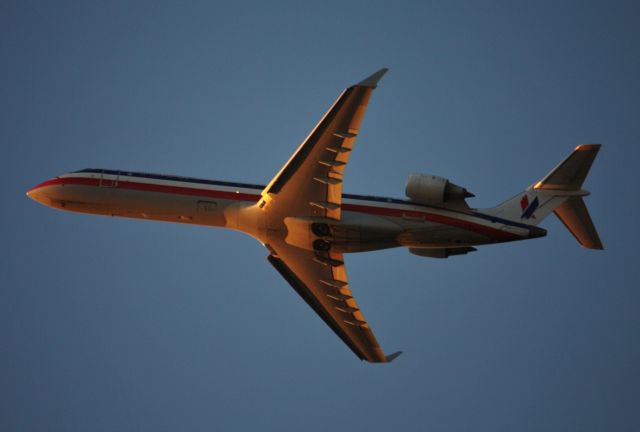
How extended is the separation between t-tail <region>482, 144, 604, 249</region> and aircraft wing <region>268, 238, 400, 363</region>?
25.2 ft

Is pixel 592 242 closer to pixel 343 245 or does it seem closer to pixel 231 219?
pixel 343 245

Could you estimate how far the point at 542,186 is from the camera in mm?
40375

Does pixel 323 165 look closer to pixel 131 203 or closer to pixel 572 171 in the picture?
pixel 131 203

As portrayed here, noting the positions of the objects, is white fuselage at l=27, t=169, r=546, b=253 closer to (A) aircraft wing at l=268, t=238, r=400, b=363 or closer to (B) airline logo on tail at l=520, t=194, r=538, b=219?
(B) airline logo on tail at l=520, t=194, r=538, b=219

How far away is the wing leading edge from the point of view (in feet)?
114

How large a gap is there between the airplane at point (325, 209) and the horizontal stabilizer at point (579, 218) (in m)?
0.04

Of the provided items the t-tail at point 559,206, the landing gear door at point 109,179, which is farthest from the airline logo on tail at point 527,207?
Answer: the landing gear door at point 109,179

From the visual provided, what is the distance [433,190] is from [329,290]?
7709mm

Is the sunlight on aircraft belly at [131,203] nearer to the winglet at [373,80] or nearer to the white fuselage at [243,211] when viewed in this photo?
the white fuselage at [243,211]

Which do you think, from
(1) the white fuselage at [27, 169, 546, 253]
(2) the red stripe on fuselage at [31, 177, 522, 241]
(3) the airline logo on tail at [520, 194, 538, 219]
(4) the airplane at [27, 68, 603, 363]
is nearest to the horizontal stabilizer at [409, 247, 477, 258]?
(4) the airplane at [27, 68, 603, 363]

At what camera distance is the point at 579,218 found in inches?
1581

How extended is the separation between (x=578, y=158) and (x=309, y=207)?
11993 millimetres

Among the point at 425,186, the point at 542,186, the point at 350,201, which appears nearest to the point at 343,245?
the point at 350,201

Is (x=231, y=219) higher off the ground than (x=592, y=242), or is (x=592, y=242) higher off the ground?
(x=231, y=219)
